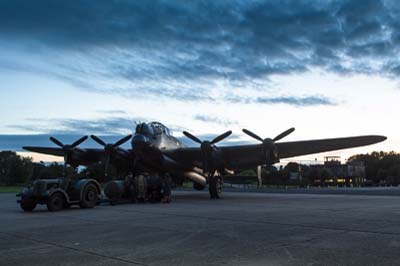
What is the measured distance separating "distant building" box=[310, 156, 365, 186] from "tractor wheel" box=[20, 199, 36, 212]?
96955mm

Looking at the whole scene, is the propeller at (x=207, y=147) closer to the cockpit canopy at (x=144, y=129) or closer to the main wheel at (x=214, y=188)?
the main wheel at (x=214, y=188)

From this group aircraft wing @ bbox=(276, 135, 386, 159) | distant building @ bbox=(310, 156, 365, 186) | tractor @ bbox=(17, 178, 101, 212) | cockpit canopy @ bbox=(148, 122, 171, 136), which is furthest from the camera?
distant building @ bbox=(310, 156, 365, 186)

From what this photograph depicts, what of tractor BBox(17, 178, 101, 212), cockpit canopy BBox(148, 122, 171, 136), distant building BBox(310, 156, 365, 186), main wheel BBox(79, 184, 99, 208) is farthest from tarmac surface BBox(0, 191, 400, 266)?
distant building BBox(310, 156, 365, 186)

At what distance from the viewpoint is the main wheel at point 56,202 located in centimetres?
1898

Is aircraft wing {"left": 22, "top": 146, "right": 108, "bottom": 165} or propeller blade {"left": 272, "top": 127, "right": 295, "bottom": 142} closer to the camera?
propeller blade {"left": 272, "top": 127, "right": 295, "bottom": 142}

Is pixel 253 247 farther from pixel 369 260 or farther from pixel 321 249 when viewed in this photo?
pixel 369 260

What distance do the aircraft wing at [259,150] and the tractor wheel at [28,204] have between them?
12.6 meters

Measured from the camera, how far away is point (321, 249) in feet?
26.2

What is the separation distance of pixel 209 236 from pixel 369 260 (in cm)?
419

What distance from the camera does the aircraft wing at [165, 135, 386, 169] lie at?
27.7 m

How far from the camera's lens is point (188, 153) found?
31844mm

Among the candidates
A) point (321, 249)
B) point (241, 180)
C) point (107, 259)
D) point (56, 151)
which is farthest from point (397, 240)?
point (241, 180)

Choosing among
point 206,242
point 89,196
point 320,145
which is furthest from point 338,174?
point 206,242

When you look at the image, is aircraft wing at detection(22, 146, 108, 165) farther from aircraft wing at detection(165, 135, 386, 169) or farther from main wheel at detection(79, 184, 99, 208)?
main wheel at detection(79, 184, 99, 208)
